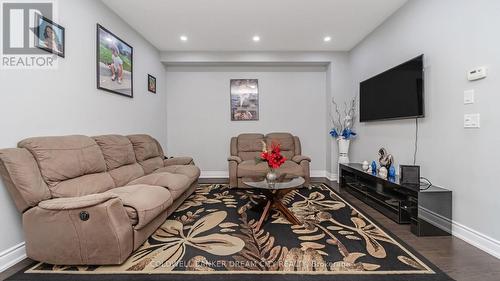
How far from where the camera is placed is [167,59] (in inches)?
186

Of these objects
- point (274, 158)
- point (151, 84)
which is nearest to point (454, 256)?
point (274, 158)

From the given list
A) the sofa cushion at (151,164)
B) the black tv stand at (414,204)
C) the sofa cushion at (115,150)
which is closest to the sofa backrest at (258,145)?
the sofa cushion at (151,164)

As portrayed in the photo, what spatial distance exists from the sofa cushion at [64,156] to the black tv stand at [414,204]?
336 cm

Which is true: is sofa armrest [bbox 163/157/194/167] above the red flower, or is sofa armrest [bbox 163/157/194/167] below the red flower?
below

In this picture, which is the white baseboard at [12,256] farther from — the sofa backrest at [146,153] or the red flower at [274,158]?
A: the red flower at [274,158]

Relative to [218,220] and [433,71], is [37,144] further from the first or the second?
[433,71]

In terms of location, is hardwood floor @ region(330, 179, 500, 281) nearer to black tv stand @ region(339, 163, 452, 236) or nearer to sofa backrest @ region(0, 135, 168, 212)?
black tv stand @ region(339, 163, 452, 236)

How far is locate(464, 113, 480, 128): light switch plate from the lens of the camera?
205 cm

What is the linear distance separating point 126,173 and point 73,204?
1133 millimetres

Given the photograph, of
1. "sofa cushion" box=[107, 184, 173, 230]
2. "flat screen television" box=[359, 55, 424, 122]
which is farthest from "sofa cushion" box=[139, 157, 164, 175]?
"flat screen television" box=[359, 55, 424, 122]

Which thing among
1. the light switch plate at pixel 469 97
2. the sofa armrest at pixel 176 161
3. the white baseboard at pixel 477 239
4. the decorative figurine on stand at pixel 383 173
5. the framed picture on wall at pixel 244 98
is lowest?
the white baseboard at pixel 477 239

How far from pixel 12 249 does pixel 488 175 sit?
413 cm

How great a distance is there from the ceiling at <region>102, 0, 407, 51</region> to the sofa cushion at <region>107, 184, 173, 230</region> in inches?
94.2

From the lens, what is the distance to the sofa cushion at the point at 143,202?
189cm
